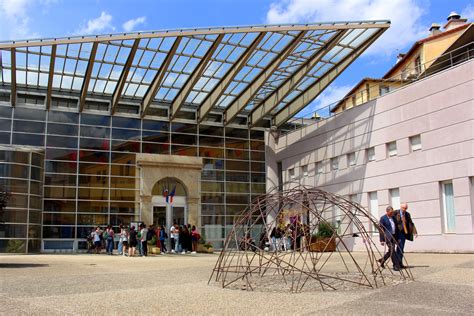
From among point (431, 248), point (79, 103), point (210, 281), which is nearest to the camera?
point (210, 281)

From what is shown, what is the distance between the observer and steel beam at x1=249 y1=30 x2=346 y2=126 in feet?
87.9

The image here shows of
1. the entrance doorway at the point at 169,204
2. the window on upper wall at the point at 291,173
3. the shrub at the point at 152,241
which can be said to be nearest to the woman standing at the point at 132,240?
the shrub at the point at 152,241

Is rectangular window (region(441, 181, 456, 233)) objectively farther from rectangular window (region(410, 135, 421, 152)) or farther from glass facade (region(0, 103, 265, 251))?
glass facade (region(0, 103, 265, 251))

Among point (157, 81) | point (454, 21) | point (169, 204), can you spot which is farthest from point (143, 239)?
point (454, 21)

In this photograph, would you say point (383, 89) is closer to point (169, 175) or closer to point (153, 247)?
point (169, 175)

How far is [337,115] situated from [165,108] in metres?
10.7

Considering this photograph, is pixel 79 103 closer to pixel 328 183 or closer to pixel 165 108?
pixel 165 108

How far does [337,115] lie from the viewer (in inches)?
1142

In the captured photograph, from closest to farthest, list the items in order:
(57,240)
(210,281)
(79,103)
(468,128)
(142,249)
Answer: (210,281)
(468,128)
(142,249)
(57,240)
(79,103)

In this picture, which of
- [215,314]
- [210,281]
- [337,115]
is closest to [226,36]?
[337,115]

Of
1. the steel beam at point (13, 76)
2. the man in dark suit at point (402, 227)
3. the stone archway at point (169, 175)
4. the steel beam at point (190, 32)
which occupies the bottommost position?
the man in dark suit at point (402, 227)

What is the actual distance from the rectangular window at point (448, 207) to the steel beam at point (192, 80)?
12.2 m

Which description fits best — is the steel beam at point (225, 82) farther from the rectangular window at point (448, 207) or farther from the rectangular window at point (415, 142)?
the rectangular window at point (448, 207)

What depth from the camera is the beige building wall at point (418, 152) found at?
2086 centimetres
